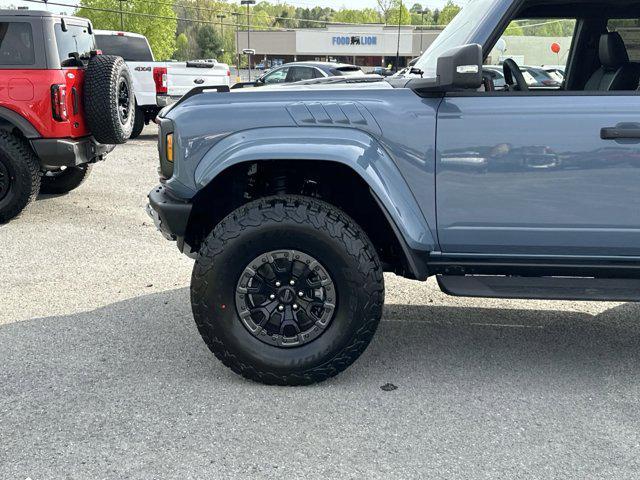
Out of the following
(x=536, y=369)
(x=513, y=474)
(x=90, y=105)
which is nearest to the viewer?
(x=513, y=474)

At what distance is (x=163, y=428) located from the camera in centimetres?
320

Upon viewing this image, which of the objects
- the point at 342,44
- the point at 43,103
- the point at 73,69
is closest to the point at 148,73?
the point at 73,69

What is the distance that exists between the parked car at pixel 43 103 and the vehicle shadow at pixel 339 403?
308 cm

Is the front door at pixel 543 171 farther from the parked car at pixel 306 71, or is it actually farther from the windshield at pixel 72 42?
the parked car at pixel 306 71

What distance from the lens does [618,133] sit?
3.31 m

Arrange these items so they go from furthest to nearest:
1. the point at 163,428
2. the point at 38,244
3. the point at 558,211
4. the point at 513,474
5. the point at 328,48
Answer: the point at 328,48, the point at 38,244, the point at 558,211, the point at 163,428, the point at 513,474

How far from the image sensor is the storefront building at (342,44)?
8538cm

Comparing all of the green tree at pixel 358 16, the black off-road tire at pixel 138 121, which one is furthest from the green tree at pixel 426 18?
the black off-road tire at pixel 138 121

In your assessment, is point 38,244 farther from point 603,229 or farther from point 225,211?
point 603,229

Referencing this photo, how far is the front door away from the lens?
11.0ft

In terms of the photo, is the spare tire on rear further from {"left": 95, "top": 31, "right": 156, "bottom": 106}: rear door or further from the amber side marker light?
{"left": 95, "top": 31, "right": 156, "bottom": 106}: rear door

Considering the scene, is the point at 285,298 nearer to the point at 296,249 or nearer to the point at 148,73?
the point at 296,249

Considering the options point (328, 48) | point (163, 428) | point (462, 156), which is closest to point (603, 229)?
point (462, 156)

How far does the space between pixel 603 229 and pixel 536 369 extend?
3.06 ft
